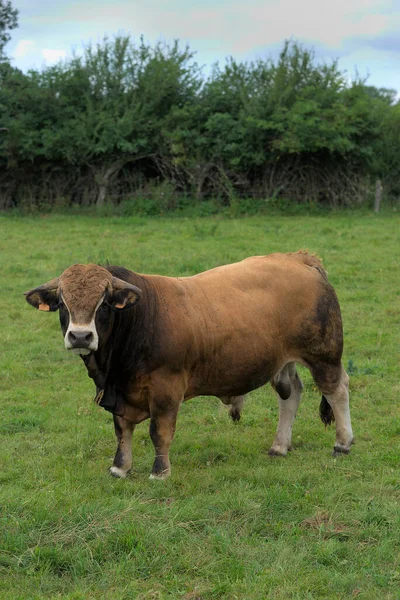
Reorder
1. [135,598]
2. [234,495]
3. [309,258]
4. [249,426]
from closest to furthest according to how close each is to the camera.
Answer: [135,598], [234,495], [309,258], [249,426]

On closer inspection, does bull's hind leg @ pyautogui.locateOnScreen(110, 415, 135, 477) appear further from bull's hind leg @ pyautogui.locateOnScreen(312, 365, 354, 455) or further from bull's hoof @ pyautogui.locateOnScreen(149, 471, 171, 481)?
bull's hind leg @ pyautogui.locateOnScreen(312, 365, 354, 455)

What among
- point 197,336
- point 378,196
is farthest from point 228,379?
point 378,196

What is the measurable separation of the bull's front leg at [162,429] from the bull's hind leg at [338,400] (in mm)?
1505

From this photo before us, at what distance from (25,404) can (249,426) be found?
2.41m

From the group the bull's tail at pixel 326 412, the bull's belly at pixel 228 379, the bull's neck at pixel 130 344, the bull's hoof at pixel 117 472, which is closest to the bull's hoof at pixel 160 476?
the bull's hoof at pixel 117 472

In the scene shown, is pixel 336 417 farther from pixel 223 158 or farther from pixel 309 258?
pixel 223 158

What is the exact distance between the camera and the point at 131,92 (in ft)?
93.8

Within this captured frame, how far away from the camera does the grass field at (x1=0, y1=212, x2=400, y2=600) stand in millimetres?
4637

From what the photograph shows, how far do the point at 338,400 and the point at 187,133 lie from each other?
2135 centimetres

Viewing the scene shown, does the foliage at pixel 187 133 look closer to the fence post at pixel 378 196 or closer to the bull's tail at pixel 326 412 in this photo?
the fence post at pixel 378 196

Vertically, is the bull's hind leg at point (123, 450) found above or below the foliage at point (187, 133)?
below

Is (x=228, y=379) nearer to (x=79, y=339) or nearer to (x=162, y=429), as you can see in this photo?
(x=162, y=429)

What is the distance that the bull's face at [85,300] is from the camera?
18.3ft

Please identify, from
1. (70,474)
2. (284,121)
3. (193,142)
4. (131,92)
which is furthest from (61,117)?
(70,474)
